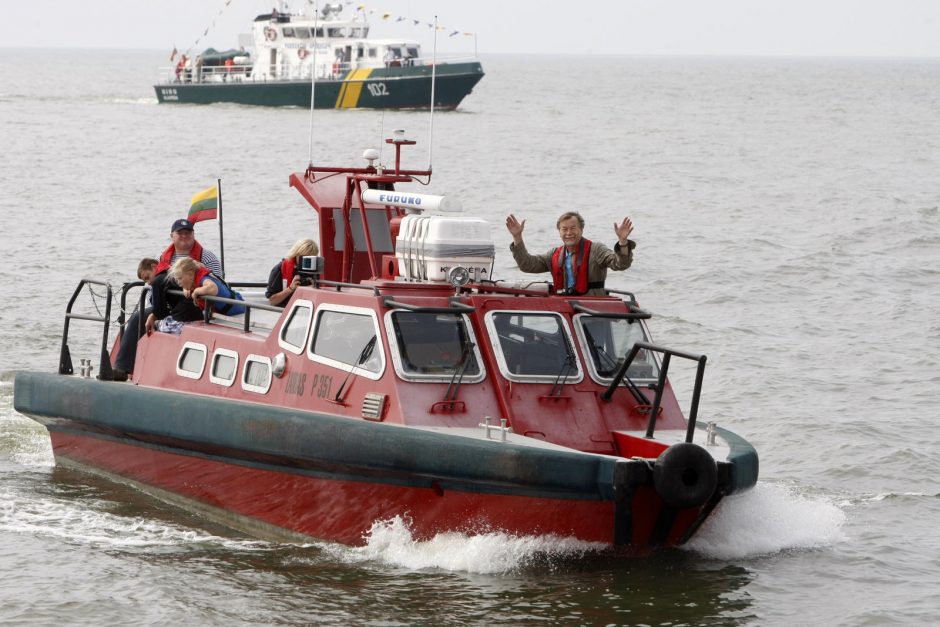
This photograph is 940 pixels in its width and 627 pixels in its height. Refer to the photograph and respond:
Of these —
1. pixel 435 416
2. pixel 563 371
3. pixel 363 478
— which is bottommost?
pixel 363 478

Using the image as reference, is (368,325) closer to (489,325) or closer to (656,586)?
(489,325)

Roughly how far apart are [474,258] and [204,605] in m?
2.93

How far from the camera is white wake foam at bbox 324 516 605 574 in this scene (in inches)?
346

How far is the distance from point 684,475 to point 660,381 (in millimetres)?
661

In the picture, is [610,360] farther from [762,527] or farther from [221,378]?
[221,378]

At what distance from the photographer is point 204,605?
8.76 meters

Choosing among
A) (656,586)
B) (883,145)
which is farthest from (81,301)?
(883,145)

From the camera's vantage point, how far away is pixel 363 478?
29.7 ft

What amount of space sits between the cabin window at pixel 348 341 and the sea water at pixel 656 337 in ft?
3.46

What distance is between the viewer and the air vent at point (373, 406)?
9.12 meters

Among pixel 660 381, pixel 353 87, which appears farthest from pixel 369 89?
pixel 660 381

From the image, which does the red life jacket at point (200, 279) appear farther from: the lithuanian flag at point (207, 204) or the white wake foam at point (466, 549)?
the white wake foam at point (466, 549)

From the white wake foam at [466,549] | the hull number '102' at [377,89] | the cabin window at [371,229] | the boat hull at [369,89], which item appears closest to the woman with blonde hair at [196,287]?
the cabin window at [371,229]

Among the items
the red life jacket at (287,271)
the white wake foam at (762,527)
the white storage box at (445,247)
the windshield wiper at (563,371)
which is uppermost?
the white storage box at (445,247)
